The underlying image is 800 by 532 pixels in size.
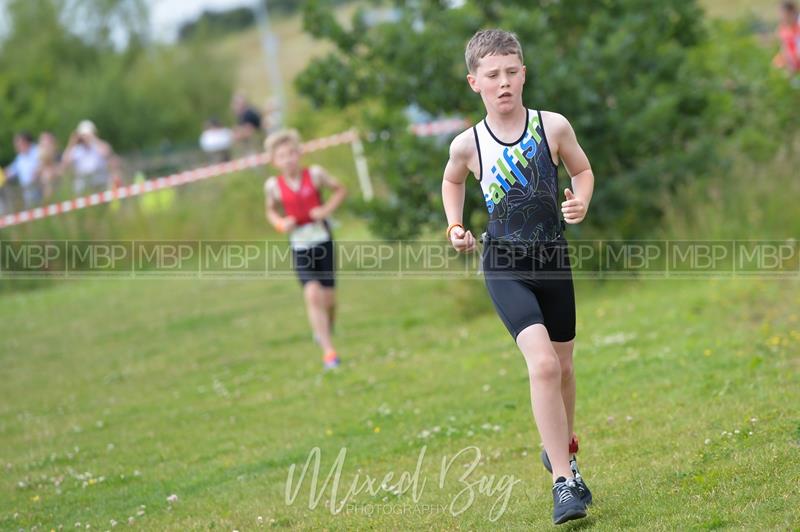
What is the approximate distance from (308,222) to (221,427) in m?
2.83

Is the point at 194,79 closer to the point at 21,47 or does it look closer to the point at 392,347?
the point at 21,47

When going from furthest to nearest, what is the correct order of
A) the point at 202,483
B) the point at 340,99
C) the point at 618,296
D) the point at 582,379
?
the point at 340,99
the point at 618,296
the point at 582,379
the point at 202,483

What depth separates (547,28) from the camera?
45.0 feet

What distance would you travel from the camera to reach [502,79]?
19.9 feet

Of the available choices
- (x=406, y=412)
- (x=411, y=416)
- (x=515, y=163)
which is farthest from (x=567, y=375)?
(x=406, y=412)

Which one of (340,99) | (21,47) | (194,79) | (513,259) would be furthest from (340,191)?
(21,47)

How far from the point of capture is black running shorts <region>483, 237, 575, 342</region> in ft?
20.2

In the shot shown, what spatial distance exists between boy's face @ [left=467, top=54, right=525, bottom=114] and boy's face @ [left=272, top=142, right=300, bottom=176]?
5.67 m

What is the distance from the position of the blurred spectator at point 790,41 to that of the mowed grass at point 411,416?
18.6ft

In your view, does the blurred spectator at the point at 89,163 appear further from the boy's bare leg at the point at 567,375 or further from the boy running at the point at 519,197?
the boy's bare leg at the point at 567,375

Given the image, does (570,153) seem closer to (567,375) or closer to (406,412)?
(567,375)

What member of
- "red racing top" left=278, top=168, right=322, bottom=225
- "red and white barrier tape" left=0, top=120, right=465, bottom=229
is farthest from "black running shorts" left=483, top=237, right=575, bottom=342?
"red and white barrier tape" left=0, top=120, right=465, bottom=229

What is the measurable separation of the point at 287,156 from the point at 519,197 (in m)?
5.70

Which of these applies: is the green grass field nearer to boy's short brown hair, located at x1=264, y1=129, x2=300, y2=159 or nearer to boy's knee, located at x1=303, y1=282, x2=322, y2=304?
boy's knee, located at x1=303, y1=282, x2=322, y2=304
